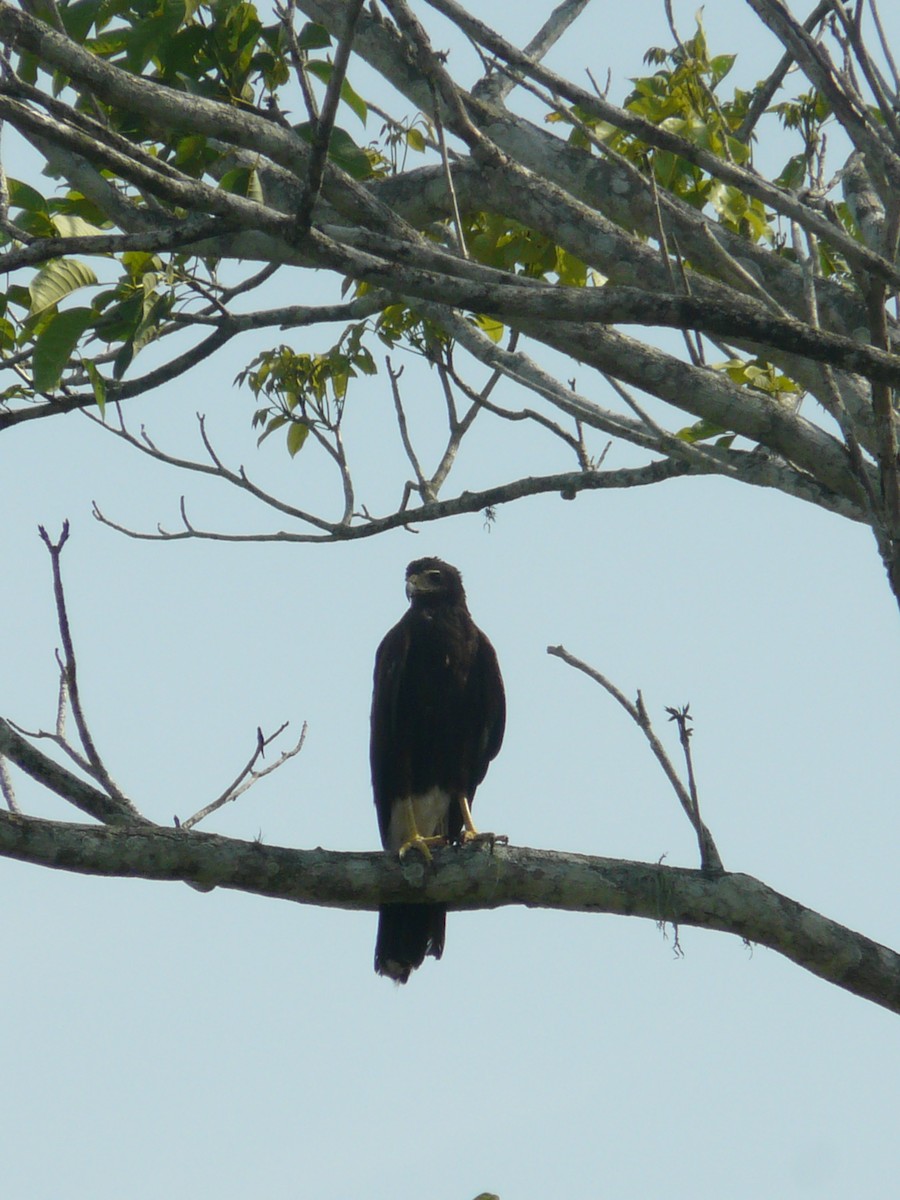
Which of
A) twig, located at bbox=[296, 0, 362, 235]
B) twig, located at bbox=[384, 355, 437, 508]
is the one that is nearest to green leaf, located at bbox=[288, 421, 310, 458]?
twig, located at bbox=[384, 355, 437, 508]

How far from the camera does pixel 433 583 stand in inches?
276

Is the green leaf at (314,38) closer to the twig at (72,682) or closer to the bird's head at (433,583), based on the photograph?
the twig at (72,682)

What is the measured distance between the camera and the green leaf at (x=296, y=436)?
5.86m

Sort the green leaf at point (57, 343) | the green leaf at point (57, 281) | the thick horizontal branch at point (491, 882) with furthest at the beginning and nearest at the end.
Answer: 1. the thick horizontal branch at point (491, 882)
2. the green leaf at point (57, 281)
3. the green leaf at point (57, 343)

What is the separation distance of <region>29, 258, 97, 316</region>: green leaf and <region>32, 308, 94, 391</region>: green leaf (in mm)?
149

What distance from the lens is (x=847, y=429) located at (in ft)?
11.6

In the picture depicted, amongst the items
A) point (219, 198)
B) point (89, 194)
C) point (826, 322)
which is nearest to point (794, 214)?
point (826, 322)

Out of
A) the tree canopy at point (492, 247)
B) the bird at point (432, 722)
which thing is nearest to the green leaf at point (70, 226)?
the tree canopy at point (492, 247)

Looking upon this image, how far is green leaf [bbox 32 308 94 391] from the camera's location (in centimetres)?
320

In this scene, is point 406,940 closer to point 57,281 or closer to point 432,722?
point 432,722

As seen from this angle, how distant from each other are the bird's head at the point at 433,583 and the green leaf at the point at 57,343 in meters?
3.84

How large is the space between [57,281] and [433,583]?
3771 millimetres

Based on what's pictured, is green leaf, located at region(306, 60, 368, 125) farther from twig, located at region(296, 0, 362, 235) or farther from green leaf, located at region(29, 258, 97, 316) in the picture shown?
twig, located at region(296, 0, 362, 235)

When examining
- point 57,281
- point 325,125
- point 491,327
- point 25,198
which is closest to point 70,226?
point 25,198
